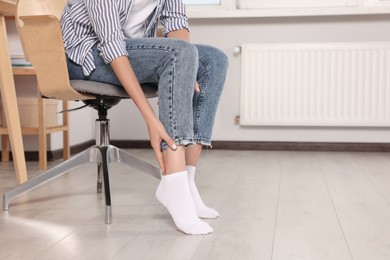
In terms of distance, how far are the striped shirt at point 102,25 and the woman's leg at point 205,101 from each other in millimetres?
224

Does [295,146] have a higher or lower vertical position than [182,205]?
lower

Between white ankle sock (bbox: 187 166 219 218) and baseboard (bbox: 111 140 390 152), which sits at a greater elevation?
white ankle sock (bbox: 187 166 219 218)

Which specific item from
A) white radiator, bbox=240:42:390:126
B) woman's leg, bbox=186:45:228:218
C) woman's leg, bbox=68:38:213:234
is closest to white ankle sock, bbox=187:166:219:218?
woman's leg, bbox=186:45:228:218

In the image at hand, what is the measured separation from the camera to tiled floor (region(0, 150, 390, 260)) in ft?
4.42

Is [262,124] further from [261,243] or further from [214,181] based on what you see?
[261,243]

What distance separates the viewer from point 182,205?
151 centimetres

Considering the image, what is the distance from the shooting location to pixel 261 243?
1.41 meters

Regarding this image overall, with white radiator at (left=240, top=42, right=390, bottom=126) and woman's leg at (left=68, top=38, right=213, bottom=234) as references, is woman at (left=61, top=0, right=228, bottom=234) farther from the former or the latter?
white radiator at (left=240, top=42, right=390, bottom=126)

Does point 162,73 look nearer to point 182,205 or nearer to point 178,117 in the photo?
point 178,117

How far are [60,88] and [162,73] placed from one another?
310 millimetres

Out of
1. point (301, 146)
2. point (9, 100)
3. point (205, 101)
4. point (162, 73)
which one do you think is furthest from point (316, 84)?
point (162, 73)

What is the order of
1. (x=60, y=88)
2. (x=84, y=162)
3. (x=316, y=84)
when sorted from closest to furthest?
(x=60, y=88) < (x=84, y=162) < (x=316, y=84)

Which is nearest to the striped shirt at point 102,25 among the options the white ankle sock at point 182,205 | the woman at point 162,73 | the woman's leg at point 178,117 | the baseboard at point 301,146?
the woman at point 162,73

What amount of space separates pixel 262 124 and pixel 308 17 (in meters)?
0.71
